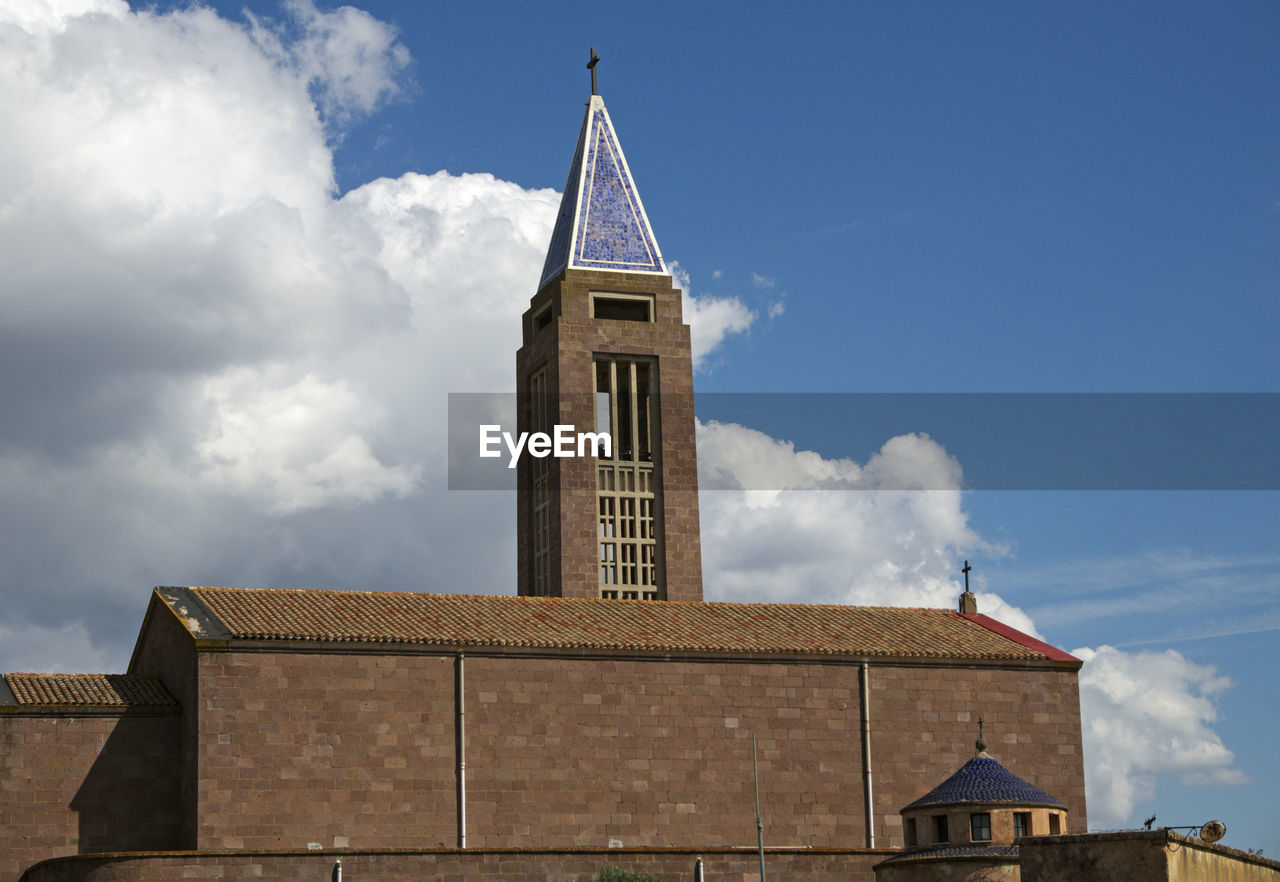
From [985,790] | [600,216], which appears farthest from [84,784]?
[600,216]

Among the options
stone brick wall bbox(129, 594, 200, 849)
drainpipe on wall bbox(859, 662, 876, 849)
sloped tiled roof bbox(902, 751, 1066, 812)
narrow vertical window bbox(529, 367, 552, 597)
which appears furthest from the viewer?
narrow vertical window bbox(529, 367, 552, 597)

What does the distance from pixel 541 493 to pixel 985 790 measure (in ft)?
85.1

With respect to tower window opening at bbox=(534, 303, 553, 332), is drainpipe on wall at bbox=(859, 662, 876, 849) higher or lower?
lower

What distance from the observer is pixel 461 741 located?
39.5 metres

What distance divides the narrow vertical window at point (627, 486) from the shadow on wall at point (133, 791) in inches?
759

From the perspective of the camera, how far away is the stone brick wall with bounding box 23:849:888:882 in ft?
114

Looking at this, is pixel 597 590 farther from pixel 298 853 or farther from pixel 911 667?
pixel 298 853

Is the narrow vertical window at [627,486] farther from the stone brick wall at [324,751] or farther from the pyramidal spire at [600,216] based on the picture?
the stone brick wall at [324,751]

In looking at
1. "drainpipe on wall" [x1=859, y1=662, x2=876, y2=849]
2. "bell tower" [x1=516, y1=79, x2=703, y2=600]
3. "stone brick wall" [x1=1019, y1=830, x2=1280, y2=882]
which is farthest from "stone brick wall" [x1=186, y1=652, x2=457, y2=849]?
"bell tower" [x1=516, y1=79, x2=703, y2=600]

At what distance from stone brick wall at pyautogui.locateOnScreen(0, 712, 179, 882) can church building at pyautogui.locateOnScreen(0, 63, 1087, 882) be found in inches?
1.9

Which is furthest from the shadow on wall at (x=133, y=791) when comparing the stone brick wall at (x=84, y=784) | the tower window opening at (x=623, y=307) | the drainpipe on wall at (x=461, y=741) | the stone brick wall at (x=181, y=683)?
the tower window opening at (x=623, y=307)

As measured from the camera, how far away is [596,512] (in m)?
56.0

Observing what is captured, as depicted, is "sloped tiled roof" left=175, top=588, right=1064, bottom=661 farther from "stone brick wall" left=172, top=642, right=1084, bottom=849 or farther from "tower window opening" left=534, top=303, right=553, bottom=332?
"tower window opening" left=534, top=303, right=553, bottom=332

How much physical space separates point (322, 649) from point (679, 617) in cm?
1000
